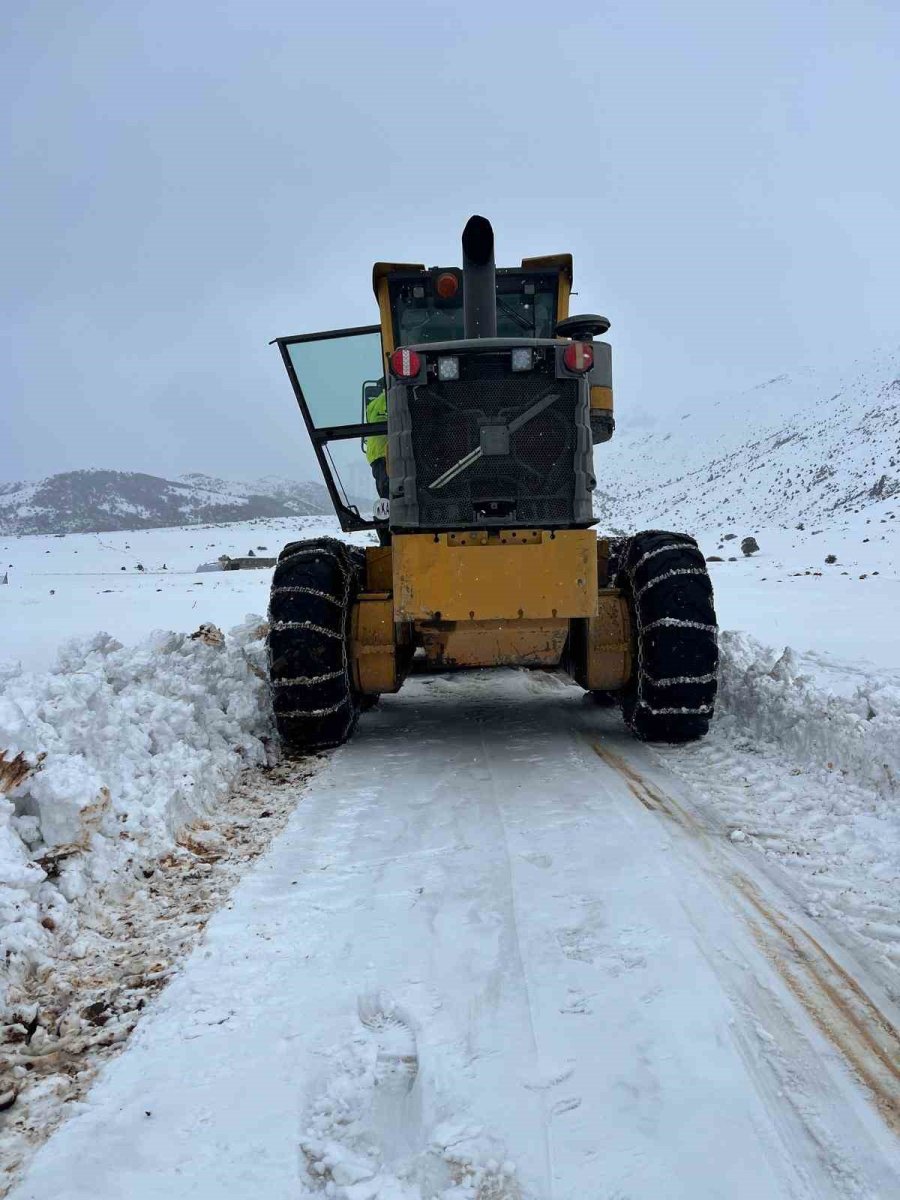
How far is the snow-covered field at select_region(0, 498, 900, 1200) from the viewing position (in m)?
1.85

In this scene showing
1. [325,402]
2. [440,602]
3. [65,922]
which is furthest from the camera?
[325,402]

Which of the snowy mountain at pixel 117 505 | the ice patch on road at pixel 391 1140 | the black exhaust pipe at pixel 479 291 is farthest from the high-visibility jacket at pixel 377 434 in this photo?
the snowy mountain at pixel 117 505

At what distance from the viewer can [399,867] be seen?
3.33m

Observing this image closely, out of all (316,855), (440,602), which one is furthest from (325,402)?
(316,855)

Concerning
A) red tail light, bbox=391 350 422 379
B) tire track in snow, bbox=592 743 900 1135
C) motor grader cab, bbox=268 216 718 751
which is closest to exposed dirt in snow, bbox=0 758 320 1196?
motor grader cab, bbox=268 216 718 751

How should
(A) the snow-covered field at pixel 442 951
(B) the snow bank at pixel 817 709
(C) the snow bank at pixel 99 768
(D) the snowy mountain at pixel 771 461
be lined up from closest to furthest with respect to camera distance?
(A) the snow-covered field at pixel 442 951 → (C) the snow bank at pixel 99 768 → (B) the snow bank at pixel 817 709 → (D) the snowy mountain at pixel 771 461

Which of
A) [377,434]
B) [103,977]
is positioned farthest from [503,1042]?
Result: [377,434]

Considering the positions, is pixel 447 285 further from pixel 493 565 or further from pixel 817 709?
pixel 817 709

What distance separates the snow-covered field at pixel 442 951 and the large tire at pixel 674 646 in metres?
0.26

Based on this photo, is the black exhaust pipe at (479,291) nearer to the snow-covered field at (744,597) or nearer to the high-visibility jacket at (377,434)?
the high-visibility jacket at (377,434)

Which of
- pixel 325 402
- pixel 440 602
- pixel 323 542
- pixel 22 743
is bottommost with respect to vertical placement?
pixel 22 743

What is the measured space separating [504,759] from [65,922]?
8.97ft

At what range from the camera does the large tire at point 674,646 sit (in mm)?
4949

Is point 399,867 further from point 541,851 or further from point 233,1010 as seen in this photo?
point 233,1010
